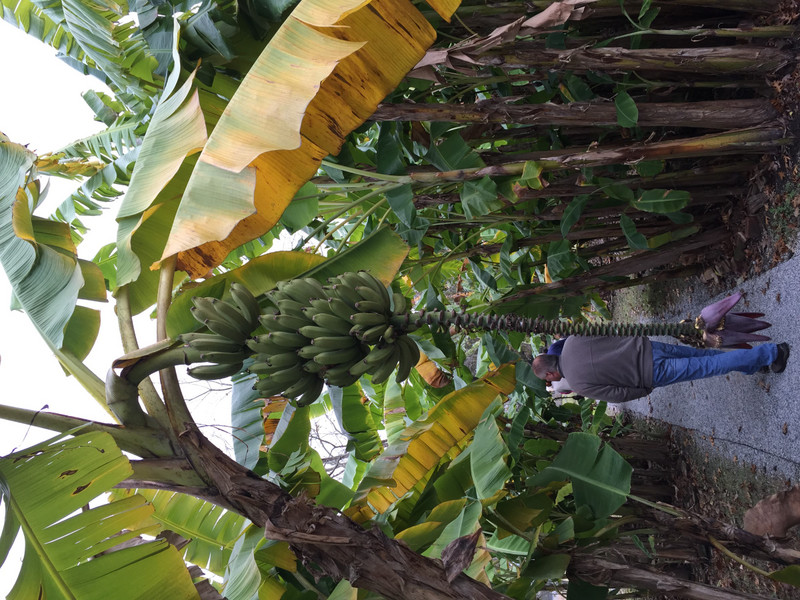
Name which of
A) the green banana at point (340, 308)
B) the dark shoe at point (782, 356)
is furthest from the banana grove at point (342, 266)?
the dark shoe at point (782, 356)

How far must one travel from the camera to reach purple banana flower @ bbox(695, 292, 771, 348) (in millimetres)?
2021

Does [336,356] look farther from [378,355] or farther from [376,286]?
[376,286]

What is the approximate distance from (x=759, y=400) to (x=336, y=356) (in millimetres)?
2294

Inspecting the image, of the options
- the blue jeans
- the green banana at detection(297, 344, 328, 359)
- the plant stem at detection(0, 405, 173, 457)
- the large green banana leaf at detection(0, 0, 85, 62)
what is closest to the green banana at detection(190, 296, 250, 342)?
the green banana at detection(297, 344, 328, 359)

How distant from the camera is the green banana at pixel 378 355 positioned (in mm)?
1574

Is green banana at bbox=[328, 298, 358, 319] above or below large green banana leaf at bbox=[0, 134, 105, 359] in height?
below

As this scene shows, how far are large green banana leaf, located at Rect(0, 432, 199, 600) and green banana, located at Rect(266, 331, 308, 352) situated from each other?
51 cm

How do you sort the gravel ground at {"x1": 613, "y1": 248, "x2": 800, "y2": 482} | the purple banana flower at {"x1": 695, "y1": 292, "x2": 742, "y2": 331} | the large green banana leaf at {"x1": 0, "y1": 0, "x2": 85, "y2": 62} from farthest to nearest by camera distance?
the large green banana leaf at {"x1": 0, "y1": 0, "x2": 85, "y2": 62} < the gravel ground at {"x1": 613, "y1": 248, "x2": 800, "y2": 482} < the purple banana flower at {"x1": 695, "y1": 292, "x2": 742, "y2": 331}

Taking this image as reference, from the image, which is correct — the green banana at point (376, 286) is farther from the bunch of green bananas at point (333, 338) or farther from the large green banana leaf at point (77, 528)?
the large green banana leaf at point (77, 528)

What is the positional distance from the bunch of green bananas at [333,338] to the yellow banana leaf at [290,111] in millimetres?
289

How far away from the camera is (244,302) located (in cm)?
172

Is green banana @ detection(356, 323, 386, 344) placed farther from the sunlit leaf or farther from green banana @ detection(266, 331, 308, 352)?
the sunlit leaf

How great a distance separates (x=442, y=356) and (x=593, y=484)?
1.45m

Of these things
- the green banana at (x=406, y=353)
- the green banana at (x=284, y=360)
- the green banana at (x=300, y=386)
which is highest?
the green banana at (x=284, y=360)
